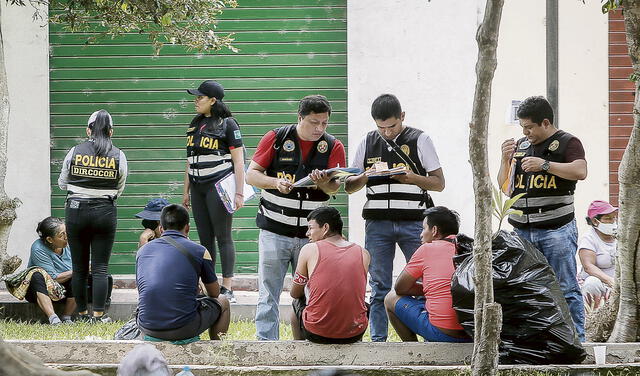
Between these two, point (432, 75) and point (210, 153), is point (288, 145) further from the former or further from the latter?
point (432, 75)

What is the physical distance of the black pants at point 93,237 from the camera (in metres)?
9.38

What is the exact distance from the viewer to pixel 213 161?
932cm

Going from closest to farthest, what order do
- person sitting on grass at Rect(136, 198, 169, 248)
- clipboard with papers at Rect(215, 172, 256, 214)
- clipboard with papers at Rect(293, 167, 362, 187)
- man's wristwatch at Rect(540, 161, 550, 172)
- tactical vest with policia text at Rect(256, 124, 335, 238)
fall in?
1. clipboard with papers at Rect(293, 167, 362, 187)
2. man's wristwatch at Rect(540, 161, 550, 172)
3. tactical vest with policia text at Rect(256, 124, 335, 238)
4. clipboard with papers at Rect(215, 172, 256, 214)
5. person sitting on grass at Rect(136, 198, 169, 248)

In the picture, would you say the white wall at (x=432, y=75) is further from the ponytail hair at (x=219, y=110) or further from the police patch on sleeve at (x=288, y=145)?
the police patch on sleeve at (x=288, y=145)

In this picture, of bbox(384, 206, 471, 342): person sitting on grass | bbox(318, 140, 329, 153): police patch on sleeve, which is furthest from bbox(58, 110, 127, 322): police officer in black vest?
bbox(384, 206, 471, 342): person sitting on grass

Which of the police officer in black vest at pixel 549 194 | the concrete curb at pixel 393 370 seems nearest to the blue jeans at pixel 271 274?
the concrete curb at pixel 393 370

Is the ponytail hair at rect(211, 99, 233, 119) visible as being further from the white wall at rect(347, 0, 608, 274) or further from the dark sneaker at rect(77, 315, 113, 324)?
the white wall at rect(347, 0, 608, 274)

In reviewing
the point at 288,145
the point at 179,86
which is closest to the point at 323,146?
the point at 288,145

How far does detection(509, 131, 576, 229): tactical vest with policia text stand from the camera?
7.46m

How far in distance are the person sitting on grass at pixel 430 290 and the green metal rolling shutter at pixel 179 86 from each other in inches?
173

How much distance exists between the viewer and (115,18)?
9500 millimetres

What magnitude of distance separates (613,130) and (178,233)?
6386 mm

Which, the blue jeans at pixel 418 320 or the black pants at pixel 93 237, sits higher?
the black pants at pixel 93 237

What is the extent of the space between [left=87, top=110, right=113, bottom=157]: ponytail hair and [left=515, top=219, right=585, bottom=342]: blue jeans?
411 cm
